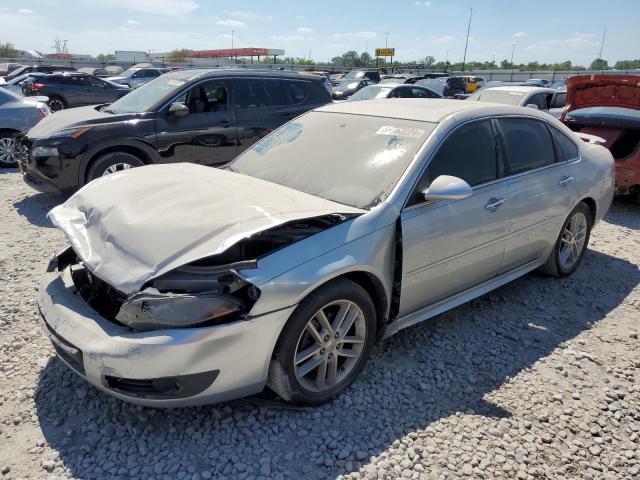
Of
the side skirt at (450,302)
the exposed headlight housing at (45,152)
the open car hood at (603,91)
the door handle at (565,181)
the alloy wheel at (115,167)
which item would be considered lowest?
the side skirt at (450,302)

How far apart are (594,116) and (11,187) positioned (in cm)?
888

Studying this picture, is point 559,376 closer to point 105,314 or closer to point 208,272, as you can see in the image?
point 208,272

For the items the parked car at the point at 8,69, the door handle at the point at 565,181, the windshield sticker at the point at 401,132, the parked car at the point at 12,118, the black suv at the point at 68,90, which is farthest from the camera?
the parked car at the point at 8,69

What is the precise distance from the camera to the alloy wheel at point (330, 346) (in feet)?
8.97

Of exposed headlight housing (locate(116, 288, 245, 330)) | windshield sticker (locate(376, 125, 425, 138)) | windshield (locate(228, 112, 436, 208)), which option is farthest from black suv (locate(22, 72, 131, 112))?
exposed headlight housing (locate(116, 288, 245, 330))

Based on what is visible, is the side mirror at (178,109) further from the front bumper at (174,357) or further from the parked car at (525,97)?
the parked car at (525,97)

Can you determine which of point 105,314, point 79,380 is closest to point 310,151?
point 105,314

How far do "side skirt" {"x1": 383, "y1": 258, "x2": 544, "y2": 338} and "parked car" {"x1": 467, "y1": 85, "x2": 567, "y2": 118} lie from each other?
6.96 metres

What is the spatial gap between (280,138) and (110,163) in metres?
3.42

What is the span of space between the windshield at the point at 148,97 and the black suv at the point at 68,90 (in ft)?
30.8

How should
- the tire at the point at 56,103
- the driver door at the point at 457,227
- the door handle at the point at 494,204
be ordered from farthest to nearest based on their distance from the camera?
the tire at the point at 56,103
the door handle at the point at 494,204
the driver door at the point at 457,227

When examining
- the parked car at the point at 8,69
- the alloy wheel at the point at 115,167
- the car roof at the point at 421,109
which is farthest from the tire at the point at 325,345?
the parked car at the point at 8,69

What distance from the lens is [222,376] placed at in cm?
242

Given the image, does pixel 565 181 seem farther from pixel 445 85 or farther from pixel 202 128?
pixel 445 85
